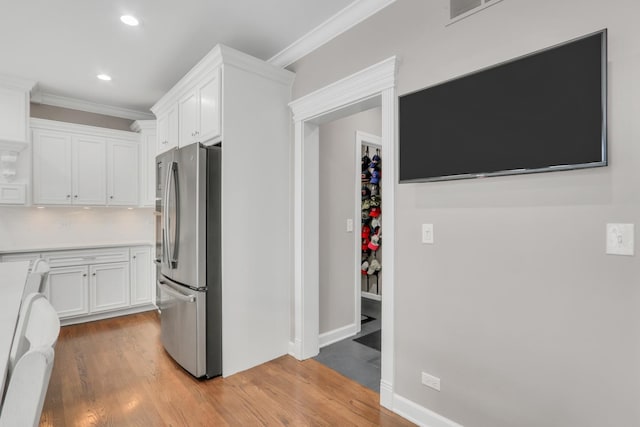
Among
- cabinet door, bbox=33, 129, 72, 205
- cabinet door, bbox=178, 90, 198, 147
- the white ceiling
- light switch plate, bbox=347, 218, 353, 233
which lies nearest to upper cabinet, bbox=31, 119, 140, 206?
cabinet door, bbox=33, 129, 72, 205

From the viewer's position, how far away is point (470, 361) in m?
1.86

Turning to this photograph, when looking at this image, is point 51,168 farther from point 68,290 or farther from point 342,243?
point 342,243

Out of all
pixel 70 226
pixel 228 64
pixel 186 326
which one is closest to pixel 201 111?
pixel 228 64

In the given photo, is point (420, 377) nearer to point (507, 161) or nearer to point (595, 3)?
point (507, 161)

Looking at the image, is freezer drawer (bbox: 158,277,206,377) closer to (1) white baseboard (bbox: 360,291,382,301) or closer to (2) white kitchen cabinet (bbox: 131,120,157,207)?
(2) white kitchen cabinet (bbox: 131,120,157,207)

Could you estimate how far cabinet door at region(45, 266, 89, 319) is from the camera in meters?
3.76

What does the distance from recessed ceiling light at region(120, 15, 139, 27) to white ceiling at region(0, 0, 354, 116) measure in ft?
0.12

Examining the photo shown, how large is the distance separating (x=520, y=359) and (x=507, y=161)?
970 mm

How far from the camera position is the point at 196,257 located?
2.63m

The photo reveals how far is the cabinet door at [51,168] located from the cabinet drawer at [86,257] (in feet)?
Answer: 2.09

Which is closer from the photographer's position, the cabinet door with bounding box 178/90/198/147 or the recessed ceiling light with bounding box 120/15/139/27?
the recessed ceiling light with bounding box 120/15/139/27

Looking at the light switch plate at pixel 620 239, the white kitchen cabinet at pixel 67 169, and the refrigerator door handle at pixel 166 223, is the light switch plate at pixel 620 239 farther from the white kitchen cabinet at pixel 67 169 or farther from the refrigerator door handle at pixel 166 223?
the white kitchen cabinet at pixel 67 169

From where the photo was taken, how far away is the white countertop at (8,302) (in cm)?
92

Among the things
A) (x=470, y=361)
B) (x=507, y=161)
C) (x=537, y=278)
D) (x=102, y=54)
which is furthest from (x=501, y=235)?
(x=102, y=54)
